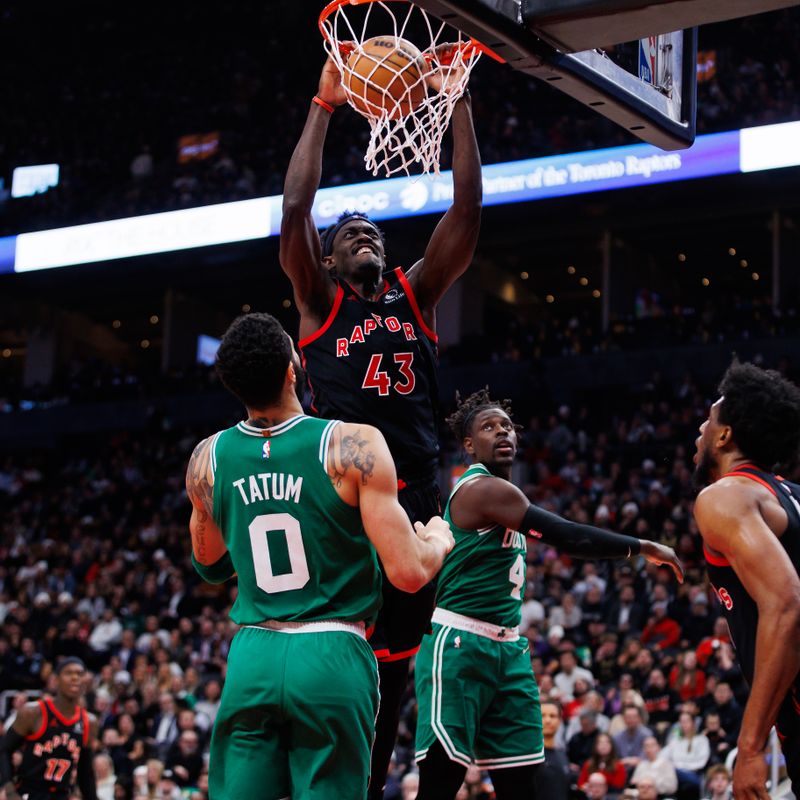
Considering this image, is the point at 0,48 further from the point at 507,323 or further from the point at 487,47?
the point at 487,47

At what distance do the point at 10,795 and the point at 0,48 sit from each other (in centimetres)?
2552

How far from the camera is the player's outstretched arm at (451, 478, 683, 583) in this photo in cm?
502

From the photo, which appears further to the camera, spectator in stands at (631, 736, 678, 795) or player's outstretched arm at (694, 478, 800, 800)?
spectator in stands at (631, 736, 678, 795)

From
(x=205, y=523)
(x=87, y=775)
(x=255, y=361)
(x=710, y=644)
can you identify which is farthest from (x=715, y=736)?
(x=255, y=361)

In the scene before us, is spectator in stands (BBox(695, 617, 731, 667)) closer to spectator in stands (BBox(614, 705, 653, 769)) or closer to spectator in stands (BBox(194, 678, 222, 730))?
spectator in stands (BBox(614, 705, 653, 769))

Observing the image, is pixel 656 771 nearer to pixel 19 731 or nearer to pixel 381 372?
pixel 19 731

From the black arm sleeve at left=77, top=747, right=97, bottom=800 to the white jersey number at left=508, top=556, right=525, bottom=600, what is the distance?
3668mm

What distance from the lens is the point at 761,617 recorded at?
356cm

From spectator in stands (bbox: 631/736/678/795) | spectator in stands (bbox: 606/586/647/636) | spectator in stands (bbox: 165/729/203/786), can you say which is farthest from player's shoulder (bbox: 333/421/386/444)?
spectator in stands (bbox: 606/586/647/636)

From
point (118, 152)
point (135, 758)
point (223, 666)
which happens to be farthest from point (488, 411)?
point (118, 152)

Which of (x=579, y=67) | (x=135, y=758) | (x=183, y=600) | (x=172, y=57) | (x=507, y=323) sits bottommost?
(x=135, y=758)

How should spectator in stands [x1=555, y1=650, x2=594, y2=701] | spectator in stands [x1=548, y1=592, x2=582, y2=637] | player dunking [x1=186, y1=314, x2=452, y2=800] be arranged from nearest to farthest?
1. player dunking [x1=186, y1=314, x2=452, y2=800]
2. spectator in stands [x1=555, y1=650, x2=594, y2=701]
3. spectator in stands [x1=548, y1=592, x2=582, y2=637]

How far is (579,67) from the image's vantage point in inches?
177

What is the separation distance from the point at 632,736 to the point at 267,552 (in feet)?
24.6
